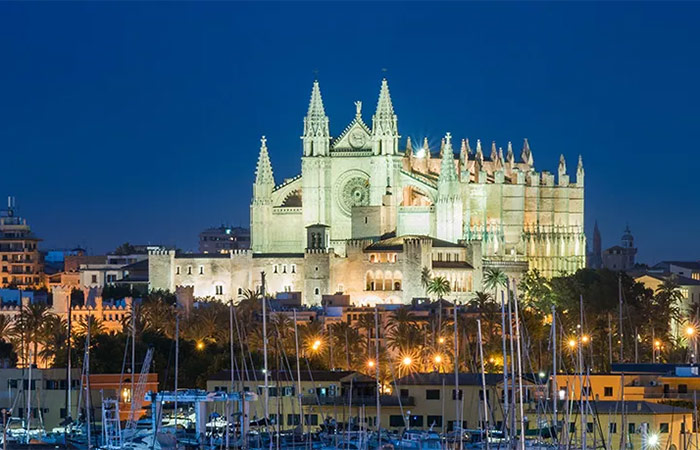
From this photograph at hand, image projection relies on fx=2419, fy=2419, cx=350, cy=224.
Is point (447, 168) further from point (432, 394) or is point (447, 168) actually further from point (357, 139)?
point (432, 394)

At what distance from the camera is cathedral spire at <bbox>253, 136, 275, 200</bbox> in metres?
145

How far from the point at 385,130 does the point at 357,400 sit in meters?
67.1

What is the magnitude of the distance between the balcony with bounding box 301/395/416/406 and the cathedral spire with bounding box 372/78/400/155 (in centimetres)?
6396

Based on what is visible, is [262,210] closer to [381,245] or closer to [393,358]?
[381,245]

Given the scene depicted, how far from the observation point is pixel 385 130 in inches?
5625

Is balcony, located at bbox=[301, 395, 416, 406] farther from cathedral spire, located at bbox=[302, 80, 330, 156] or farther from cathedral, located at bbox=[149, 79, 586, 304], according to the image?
cathedral spire, located at bbox=[302, 80, 330, 156]

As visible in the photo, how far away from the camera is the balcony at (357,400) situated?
75.9 m

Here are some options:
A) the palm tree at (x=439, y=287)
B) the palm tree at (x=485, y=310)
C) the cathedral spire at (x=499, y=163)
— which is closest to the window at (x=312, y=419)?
the palm tree at (x=485, y=310)

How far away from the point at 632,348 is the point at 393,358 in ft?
33.9

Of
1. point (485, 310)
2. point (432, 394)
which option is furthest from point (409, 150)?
point (432, 394)

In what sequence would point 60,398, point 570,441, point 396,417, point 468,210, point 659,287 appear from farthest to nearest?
point 468,210 → point 659,287 → point 60,398 → point 396,417 → point 570,441

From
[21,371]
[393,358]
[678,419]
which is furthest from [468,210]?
[678,419]

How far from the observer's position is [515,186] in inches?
5881

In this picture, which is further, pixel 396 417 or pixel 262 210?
pixel 262 210
